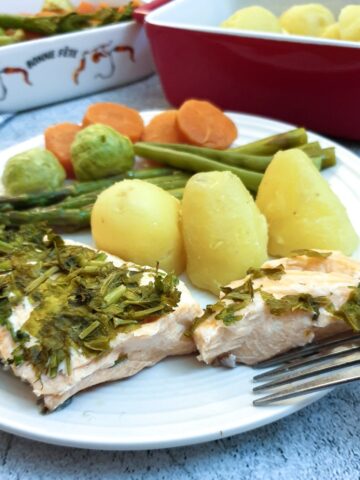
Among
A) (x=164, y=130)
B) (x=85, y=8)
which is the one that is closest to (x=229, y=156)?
(x=164, y=130)

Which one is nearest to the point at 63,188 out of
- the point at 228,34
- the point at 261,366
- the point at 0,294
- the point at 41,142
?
the point at 41,142

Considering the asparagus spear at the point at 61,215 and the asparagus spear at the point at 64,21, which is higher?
the asparagus spear at the point at 64,21

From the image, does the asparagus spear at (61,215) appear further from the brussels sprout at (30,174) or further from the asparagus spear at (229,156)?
the asparagus spear at (229,156)

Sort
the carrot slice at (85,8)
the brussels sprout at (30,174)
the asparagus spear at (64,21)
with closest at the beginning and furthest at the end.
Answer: the brussels sprout at (30,174) < the asparagus spear at (64,21) < the carrot slice at (85,8)

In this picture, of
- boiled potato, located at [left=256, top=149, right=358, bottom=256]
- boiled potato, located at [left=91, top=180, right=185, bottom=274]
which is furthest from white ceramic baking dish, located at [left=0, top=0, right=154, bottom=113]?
boiled potato, located at [left=256, top=149, right=358, bottom=256]

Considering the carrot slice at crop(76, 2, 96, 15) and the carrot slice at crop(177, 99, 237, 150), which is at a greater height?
the carrot slice at crop(76, 2, 96, 15)

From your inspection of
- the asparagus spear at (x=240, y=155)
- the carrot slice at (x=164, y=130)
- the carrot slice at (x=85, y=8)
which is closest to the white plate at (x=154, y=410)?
the asparagus spear at (x=240, y=155)

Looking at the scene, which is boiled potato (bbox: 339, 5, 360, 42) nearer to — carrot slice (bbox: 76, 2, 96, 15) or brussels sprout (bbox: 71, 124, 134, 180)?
brussels sprout (bbox: 71, 124, 134, 180)

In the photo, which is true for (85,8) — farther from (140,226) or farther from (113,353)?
(113,353)
